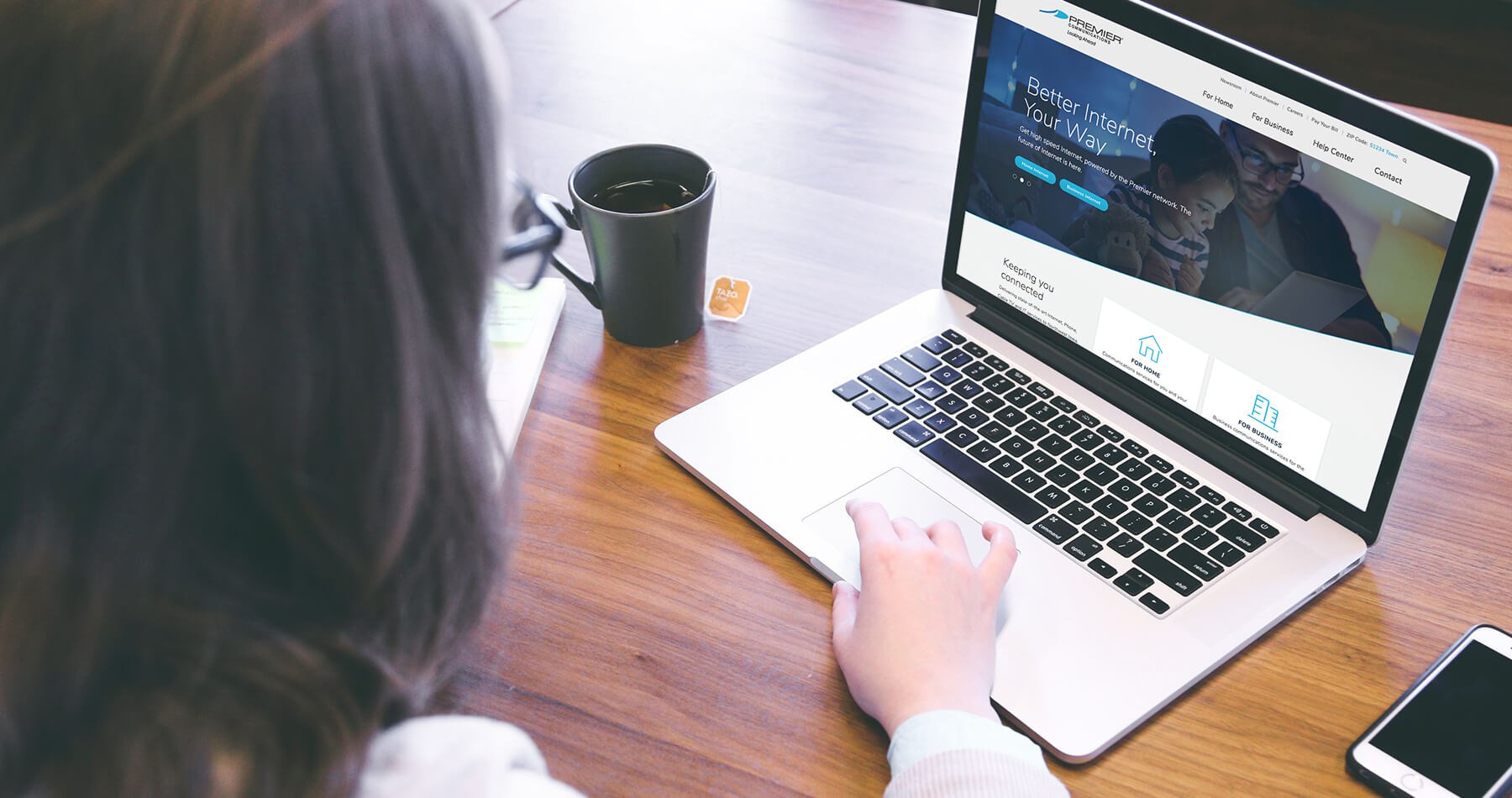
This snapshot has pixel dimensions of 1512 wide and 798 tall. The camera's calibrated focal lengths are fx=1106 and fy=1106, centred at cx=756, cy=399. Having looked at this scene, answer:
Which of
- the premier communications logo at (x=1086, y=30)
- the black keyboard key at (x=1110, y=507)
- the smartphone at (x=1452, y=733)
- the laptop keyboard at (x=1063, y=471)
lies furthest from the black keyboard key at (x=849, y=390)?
the smartphone at (x=1452, y=733)

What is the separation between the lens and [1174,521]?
0.78 metres

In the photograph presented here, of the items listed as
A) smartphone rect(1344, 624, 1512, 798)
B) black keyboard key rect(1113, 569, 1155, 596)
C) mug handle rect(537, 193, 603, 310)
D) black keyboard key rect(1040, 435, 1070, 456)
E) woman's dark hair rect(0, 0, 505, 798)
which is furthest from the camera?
mug handle rect(537, 193, 603, 310)

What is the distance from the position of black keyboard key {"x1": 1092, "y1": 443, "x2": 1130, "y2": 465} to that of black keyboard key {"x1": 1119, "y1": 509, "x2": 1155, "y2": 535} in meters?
0.06

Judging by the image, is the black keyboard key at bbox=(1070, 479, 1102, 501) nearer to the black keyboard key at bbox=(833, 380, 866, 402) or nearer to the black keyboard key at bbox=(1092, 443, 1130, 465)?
the black keyboard key at bbox=(1092, 443, 1130, 465)

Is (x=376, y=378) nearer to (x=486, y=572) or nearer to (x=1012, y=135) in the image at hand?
(x=486, y=572)

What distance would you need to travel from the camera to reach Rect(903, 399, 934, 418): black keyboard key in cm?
88

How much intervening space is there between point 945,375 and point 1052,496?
0.16 meters

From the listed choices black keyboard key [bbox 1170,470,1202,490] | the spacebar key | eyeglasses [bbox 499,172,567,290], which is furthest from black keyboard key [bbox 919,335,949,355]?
eyeglasses [bbox 499,172,567,290]

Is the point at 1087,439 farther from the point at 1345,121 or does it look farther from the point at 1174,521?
the point at 1345,121

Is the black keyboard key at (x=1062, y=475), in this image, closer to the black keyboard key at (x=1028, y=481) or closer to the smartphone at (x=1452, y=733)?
the black keyboard key at (x=1028, y=481)

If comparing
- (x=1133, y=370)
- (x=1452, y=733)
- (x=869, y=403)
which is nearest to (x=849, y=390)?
(x=869, y=403)

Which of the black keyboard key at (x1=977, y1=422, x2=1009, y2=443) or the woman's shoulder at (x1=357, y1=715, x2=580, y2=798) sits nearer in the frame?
the woman's shoulder at (x1=357, y1=715, x2=580, y2=798)

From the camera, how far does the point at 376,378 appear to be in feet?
1.48

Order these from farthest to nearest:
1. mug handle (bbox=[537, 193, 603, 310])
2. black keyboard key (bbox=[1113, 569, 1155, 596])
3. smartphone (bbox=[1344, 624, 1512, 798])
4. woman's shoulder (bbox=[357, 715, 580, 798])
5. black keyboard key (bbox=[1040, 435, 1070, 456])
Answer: mug handle (bbox=[537, 193, 603, 310]) < black keyboard key (bbox=[1040, 435, 1070, 456]) < black keyboard key (bbox=[1113, 569, 1155, 596]) < smartphone (bbox=[1344, 624, 1512, 798]) < woman's shoulder (bbox=[357, 715, 580, 798])
